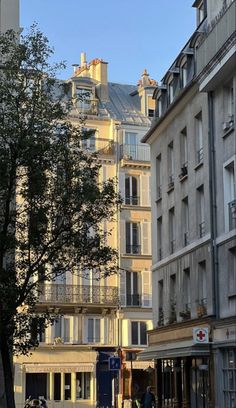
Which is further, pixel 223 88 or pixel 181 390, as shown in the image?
pixel 181 390

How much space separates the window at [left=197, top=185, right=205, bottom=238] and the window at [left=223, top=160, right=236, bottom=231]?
243cm

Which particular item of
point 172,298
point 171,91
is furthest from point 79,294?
point 171,91

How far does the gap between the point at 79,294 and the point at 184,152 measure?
1891cm

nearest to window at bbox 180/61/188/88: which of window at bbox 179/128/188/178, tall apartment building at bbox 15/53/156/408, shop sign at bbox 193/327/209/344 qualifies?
window at bbox 179/128/188/178

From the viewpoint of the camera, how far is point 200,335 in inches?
991

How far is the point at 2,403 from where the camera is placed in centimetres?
2103

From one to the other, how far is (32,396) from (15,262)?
2851cm

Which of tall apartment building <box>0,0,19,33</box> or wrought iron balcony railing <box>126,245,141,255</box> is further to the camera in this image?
wrought iron balcony railing <box>126,245,141,255</box>

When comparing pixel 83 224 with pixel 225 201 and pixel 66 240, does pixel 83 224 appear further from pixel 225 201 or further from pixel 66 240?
pixel 225 201

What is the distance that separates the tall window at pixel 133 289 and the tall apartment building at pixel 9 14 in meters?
23.5

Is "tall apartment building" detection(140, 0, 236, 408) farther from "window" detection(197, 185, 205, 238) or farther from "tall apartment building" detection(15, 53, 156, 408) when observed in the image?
"tall apartment building" detection(15, 53, 156, 408)

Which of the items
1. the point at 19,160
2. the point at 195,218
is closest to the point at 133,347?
the point at 195,218

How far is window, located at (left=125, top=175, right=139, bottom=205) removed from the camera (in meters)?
50.2

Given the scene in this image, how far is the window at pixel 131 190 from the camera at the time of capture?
50.2m
